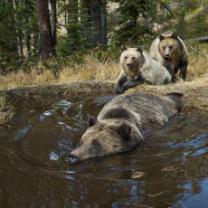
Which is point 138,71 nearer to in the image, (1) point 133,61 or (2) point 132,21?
(1) point 133,61

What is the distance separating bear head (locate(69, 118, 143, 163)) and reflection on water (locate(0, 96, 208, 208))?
0.45 ft

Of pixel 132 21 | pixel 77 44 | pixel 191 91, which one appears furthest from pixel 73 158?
pixel 77 44

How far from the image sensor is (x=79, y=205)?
4.32m

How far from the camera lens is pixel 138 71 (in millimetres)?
10289

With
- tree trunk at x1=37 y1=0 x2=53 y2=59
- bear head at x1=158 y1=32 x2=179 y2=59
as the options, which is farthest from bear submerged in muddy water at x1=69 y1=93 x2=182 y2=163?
tree trunk at x1=37 y1=0 x2=53 y2=59

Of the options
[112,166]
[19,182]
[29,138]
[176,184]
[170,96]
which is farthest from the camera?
[170,96]

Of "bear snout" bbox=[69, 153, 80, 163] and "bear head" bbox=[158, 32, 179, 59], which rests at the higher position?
"bear head" bbox=[158, 32, 179, 59]

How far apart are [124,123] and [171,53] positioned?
4507 millimetres

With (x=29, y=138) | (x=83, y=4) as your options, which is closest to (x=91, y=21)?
(x=83, y=4)

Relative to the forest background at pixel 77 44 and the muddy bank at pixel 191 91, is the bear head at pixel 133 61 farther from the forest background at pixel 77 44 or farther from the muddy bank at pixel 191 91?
the forest background at pixel 77 44

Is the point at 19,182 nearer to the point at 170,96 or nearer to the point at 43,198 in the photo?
the point at 43,198

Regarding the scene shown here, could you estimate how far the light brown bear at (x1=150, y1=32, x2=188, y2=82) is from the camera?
10.7 meters

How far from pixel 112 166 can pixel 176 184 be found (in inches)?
42.7

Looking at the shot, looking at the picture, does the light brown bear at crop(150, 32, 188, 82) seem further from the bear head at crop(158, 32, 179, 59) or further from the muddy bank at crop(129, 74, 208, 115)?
the muddy bank at crop(129, 74, 208, 115)
